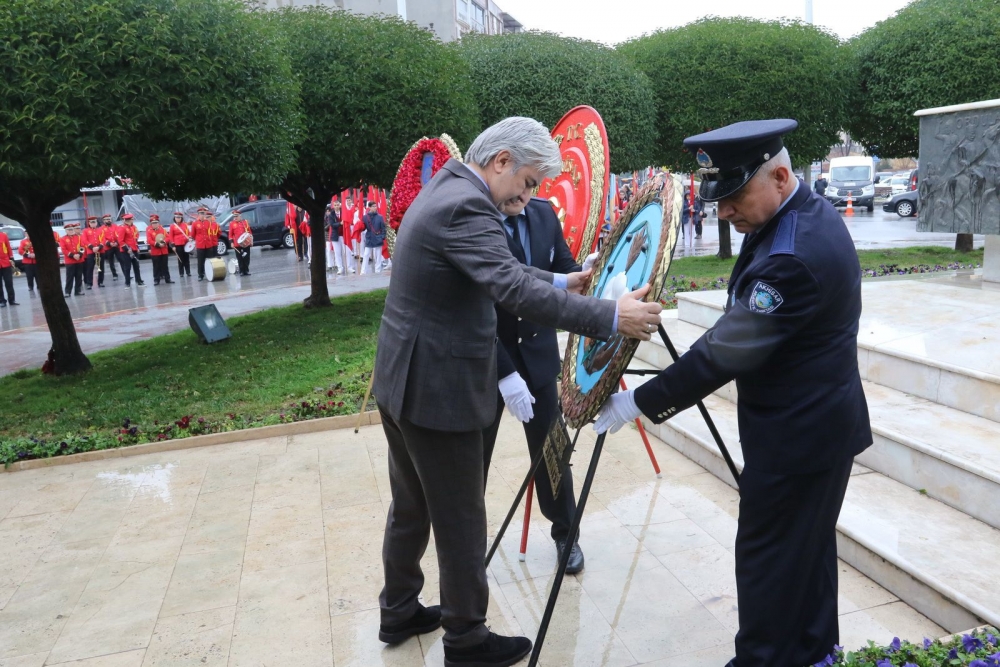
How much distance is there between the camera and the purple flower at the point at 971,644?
2355 millimetres

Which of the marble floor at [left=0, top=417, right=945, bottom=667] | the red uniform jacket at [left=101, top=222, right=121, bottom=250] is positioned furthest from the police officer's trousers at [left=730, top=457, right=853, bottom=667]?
the red uniform jacket at [left=101, top=222, right=121, bottom=250]

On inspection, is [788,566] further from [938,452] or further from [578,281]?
[938,452]

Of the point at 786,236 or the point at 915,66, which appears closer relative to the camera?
the point at 786,236

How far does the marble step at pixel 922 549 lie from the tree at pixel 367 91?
8.00 meters

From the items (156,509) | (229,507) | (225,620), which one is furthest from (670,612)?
(156,509)

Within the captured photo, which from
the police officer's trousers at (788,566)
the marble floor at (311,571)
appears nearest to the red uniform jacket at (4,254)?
the marble floor at (311,571)

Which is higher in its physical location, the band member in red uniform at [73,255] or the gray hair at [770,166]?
the gray hair at [770,166]

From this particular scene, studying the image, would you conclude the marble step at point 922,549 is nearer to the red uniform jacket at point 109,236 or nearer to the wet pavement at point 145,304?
the wet pavement at point 145,304

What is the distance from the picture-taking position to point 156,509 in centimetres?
476

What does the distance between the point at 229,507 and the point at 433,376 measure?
8.85 feet

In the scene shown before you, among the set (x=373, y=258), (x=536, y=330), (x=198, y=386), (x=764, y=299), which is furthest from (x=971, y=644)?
(x=373, y=258)

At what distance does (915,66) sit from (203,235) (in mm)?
16793

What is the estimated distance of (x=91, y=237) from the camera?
2025cm

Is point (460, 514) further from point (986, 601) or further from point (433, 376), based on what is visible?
point (986, 601)
